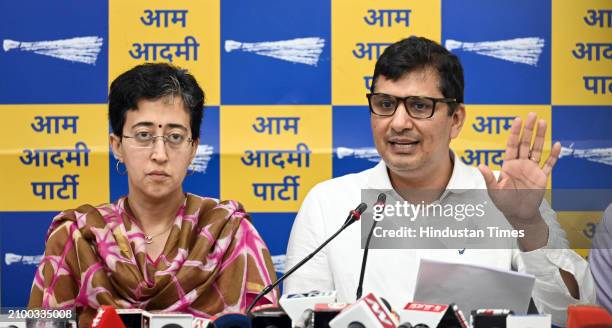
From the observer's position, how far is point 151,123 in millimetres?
2367

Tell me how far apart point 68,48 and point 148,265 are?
1255mm

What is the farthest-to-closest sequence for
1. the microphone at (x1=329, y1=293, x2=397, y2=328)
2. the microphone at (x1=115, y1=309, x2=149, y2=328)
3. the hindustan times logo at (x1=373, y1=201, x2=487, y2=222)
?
the hindustan times logo at (x1=373, y1=201, x2=487, y2=222), the microphone at (x1=115, y1=309, x2=149, y2=328), the microphone at (x1=329, y1=293, x2=397, y2=328)

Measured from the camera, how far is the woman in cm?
229

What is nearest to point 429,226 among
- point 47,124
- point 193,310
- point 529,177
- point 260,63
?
point 529,177

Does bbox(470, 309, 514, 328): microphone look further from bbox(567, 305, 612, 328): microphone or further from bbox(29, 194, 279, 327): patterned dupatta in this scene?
bbox(29, 194, 279, 327): patterned dupatta

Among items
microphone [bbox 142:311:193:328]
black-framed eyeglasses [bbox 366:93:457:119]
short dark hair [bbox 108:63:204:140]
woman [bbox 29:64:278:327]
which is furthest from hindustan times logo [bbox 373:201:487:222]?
microphone [bbox 142:311:193:328]

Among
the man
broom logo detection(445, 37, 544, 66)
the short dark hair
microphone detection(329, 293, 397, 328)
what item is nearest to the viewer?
microphone detection(329, 293, 397, 328)

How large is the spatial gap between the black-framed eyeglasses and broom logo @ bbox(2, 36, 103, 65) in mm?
1301

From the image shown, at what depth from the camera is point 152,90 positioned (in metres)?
2.40

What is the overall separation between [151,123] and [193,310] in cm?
59

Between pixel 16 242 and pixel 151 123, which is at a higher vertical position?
pixel 151 123

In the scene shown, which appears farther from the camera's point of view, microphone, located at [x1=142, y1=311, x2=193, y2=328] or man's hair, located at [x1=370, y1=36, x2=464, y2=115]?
man's hair, located at [x1=370, y1=36, x2=464, y2=115]

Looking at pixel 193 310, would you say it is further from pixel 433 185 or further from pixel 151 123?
pixel 433 185

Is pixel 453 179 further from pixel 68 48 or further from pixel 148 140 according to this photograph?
pixel 68 48
